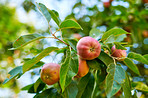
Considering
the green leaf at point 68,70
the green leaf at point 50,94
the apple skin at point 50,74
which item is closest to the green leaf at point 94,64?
the green leaf at point 68,70

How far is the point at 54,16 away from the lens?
1238 millimetres

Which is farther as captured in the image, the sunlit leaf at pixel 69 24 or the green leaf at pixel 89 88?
the green leaf at pixel 89 88

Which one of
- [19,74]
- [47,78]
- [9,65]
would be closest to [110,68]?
[47,78]

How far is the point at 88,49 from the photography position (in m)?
1.20

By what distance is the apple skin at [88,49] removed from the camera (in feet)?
3.87

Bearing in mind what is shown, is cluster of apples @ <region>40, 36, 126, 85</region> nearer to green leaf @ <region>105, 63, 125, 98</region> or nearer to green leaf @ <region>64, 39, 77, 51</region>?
green leaf @ <region>64, 39, 77, 51</region>

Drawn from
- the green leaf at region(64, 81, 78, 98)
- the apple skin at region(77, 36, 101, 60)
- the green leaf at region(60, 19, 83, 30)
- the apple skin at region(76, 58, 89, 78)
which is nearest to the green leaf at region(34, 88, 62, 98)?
the green leaf at region(64, 81, 78, 98)

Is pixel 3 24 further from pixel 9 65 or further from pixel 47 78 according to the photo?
pixel 47 78

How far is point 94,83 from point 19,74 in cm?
65

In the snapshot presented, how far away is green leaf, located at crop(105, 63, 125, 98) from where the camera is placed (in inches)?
39.1

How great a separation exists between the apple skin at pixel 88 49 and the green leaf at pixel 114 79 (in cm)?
14

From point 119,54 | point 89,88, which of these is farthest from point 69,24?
point 89,88

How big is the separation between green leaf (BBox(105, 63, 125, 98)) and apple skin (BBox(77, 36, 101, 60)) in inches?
5.7

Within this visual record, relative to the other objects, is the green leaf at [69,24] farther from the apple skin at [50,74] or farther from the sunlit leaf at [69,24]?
the apple skin at [50,74]
